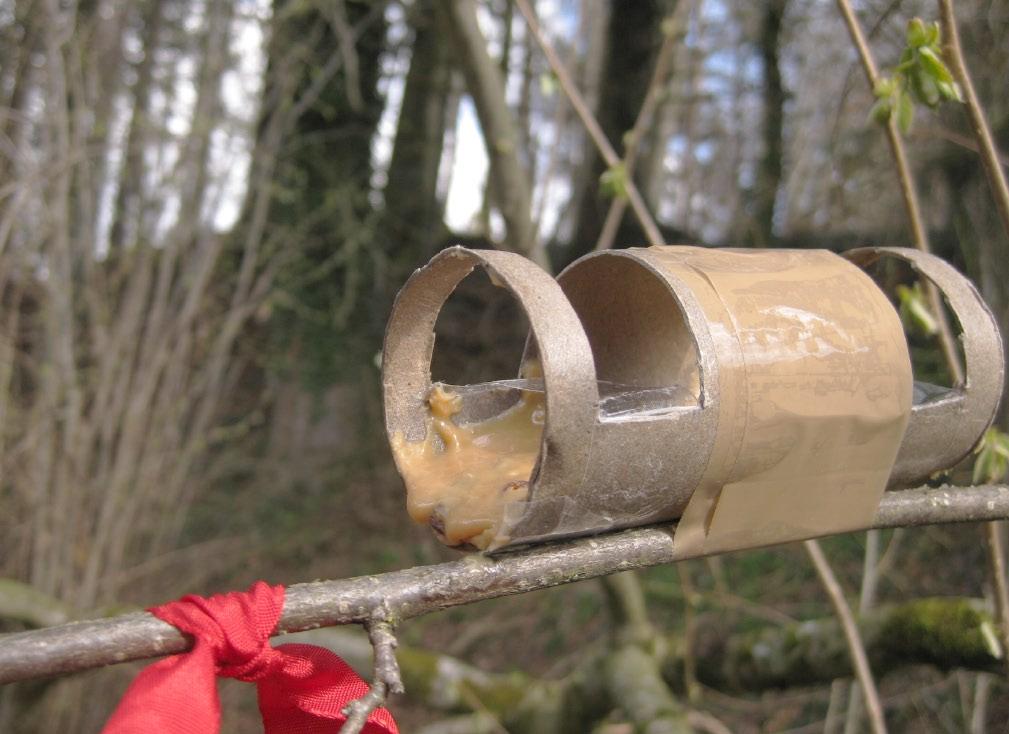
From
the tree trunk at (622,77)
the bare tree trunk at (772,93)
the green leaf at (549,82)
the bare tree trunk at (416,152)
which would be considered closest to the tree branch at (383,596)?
the green leaf at (549,82)

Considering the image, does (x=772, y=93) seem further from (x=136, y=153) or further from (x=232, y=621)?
(x=232, y=621)

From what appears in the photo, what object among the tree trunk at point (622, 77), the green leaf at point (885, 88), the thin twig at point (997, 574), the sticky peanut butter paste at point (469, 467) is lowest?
the thin twig at point (997, 574)

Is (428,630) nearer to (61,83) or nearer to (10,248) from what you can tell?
(10,248)

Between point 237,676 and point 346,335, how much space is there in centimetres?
535

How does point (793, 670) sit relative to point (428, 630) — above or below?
above

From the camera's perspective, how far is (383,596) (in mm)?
932

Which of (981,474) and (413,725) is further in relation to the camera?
(413,725)

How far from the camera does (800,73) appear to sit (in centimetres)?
1362

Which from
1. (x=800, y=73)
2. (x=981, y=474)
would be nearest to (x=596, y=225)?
(x=981, y=474)

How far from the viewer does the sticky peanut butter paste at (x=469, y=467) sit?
1.04 m

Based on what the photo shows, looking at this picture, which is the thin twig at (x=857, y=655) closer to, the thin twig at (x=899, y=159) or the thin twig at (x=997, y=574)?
the thin twig at (x=997, y=574)

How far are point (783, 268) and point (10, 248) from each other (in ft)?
10.8

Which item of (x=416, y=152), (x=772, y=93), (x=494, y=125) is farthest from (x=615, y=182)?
(x=772, y=93)

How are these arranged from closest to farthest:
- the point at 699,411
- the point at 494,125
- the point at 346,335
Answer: the point at 699,411, the point at 494,125, the point at 346,335
